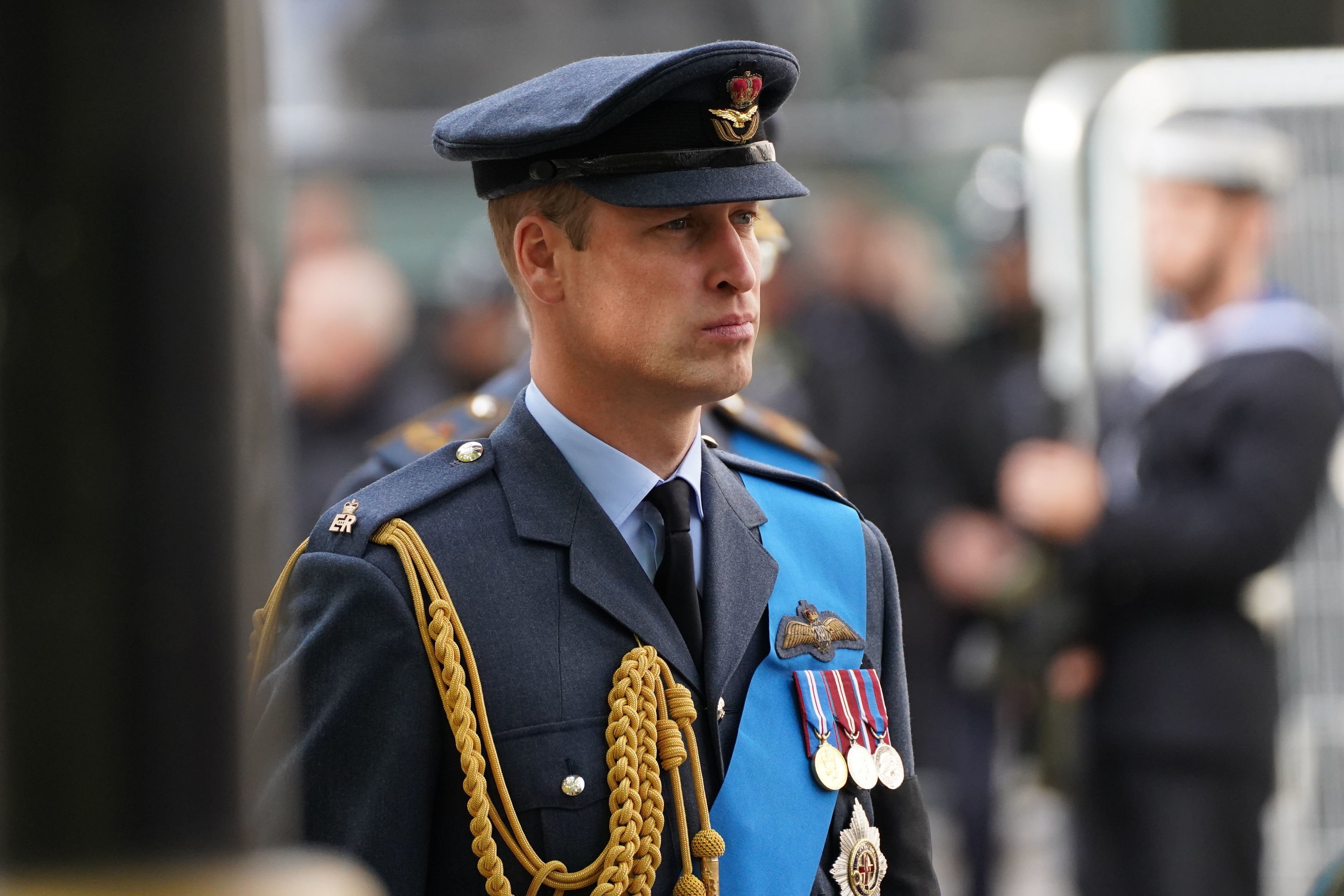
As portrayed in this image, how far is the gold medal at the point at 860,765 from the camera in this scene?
7.78 ft

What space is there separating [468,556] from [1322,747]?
448 cm

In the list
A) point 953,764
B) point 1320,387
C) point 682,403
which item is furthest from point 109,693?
point 953,764

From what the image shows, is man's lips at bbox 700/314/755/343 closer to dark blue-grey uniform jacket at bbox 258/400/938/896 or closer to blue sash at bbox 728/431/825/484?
dark blue-grey uniform jacket at bbox 258/400/938/896

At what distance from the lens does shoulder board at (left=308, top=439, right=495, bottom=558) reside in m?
2.29

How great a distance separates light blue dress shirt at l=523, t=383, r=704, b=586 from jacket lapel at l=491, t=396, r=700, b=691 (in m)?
0.02

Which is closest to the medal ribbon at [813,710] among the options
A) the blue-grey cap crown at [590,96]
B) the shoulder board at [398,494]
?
the shoulder board at [398,494]

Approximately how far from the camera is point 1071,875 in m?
5.96

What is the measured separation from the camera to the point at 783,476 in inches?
107

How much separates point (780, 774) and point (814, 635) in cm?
21

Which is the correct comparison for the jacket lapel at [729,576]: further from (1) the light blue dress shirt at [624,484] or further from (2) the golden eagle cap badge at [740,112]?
(2) the golden eagle cap badge at [740,112]

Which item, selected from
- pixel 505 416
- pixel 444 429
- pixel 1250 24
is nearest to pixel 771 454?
pixel 505 416

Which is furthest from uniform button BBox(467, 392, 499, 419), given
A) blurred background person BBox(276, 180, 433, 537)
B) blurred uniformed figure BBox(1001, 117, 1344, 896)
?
blurred background person BBox(276, 180, 433, 537)

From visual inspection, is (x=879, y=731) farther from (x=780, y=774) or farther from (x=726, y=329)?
(x=726, y=329)

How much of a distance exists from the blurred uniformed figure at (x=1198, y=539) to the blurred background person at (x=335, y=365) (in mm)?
2838
